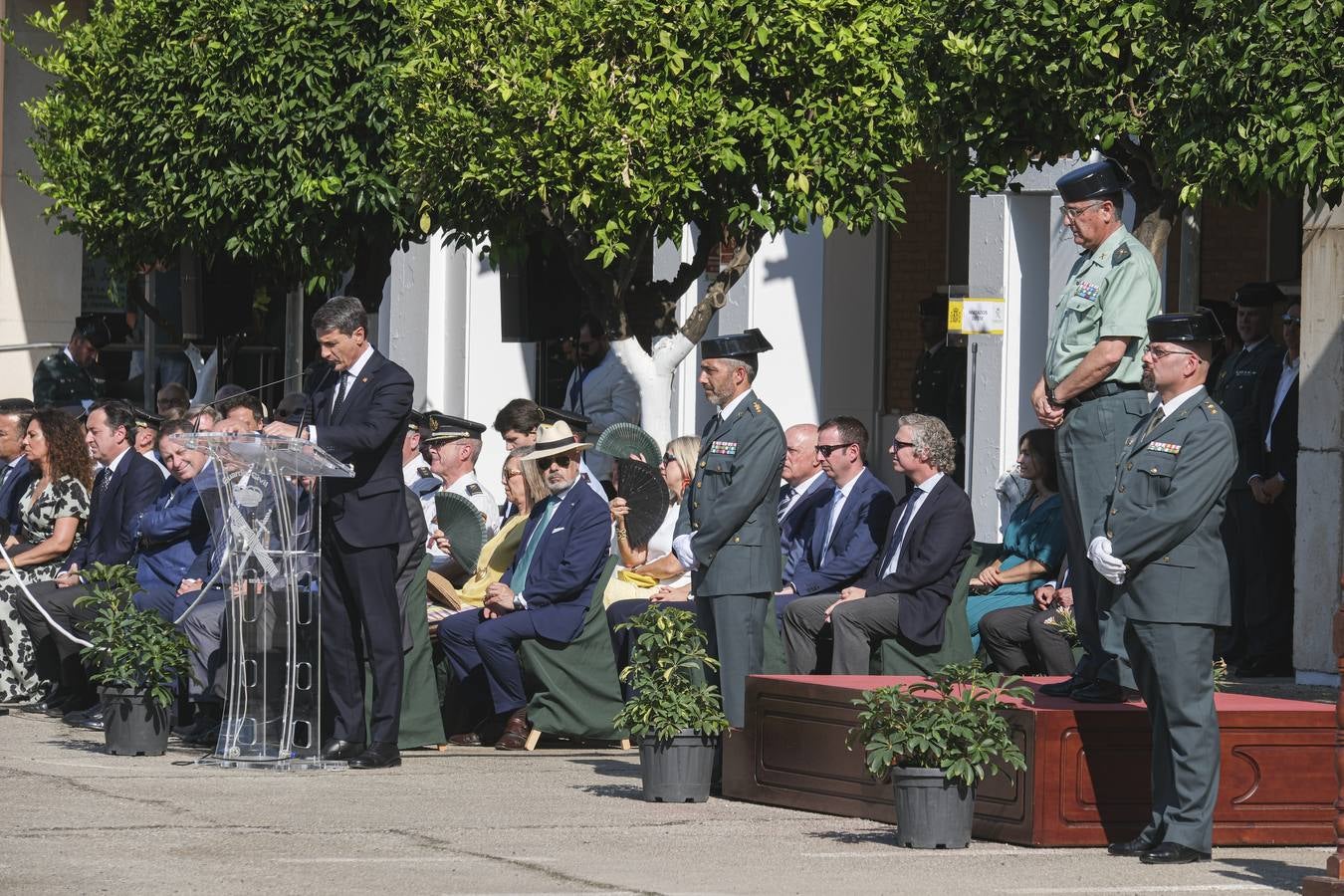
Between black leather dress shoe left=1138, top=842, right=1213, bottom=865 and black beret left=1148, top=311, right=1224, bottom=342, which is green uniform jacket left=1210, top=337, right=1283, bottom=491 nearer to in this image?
black beret left=1148, top=311, right=1224, bottom=342

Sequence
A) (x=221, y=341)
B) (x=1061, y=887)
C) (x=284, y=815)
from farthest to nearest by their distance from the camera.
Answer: (x=221, y=341) → (x=284, y=815) → (x=1061, y=887)

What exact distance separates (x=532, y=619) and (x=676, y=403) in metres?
8.62

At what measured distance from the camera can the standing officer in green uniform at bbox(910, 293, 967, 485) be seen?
1725cm

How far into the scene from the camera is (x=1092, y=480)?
867cm

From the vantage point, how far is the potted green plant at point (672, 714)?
969 cm

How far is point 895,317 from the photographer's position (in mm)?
20594

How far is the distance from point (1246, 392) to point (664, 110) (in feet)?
12.4

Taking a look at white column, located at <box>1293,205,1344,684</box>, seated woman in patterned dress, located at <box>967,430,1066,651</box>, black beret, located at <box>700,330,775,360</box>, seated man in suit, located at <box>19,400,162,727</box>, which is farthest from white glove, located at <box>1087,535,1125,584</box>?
seated man in suit, located at <box>19,400,162,727</box>

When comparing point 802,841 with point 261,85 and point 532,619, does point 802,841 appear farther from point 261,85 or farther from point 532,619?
point 261,85

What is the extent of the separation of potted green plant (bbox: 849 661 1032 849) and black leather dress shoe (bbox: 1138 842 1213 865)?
54 cm

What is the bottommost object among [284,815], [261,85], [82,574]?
[284,815]

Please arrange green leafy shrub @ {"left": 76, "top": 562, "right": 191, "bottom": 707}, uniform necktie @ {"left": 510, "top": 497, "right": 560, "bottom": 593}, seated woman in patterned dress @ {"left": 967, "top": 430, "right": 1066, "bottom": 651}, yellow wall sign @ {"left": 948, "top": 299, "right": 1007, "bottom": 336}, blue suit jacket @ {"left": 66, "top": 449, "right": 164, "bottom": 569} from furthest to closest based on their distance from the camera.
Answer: yellow wall sign @ {"left": 948, "top": 299, "right": 1007, "bottom": 336} → blue suit jacket @ {"left": 66, "top": 449, "right": 164, "bottom": 569} → uniform necktie @ {"left": 510, "top": 497, "right": 560, "bottom": 593} → seated woman in patterned dress @ {"left": 967, "top": 430, "right": 1066, "bottom": 651} → green leafy shrub @ {"left": 76, "top": 562, "right": 191, "bottom": 707}

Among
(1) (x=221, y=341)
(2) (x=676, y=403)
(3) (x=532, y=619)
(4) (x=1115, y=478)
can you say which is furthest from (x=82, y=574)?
(1) (x=221, y=341)

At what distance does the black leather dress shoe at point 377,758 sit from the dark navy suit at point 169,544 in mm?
2041
